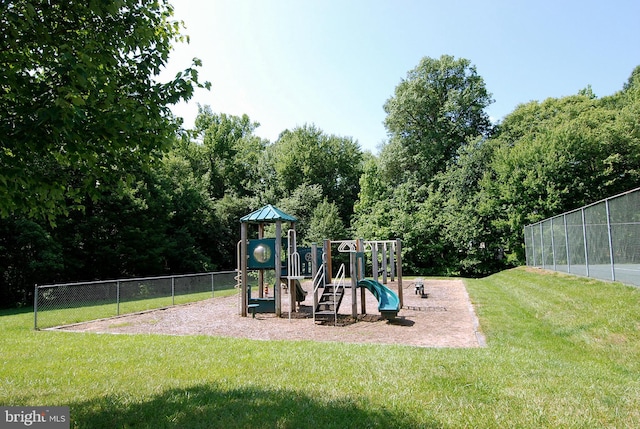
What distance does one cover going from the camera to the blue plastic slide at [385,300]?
11.2m

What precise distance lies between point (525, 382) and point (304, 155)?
3951 centimetres

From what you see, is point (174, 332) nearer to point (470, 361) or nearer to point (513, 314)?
point (470, 361)

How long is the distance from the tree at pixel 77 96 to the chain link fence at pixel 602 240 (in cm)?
1084

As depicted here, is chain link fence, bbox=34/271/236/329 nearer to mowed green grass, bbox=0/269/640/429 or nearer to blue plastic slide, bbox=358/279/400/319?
mowed green grass, bbox=0/269/640/429

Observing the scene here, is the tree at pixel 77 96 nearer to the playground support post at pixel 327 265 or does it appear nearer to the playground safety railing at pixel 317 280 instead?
the playground safety railing at pixel 317 280

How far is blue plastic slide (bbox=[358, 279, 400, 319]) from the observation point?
1122 cm

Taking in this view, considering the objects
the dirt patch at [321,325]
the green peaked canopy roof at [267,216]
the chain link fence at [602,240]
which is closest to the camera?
the dirt patch at [321,325]

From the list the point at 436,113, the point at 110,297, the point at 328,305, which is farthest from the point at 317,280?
the point at 436,113

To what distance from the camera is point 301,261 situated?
14.7 m

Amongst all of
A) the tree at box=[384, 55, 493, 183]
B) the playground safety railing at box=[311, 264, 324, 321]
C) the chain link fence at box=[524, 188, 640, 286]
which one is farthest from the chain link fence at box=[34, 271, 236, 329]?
the tree at box=[384, 55, 493, 183]

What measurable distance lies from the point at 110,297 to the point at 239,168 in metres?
31.6

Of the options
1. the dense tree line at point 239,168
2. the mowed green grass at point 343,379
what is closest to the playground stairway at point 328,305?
the mowed green grass at point 343,379

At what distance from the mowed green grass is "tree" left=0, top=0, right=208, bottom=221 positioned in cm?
252

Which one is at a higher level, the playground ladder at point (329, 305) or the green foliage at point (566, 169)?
the green foliage at point (566, 169)
